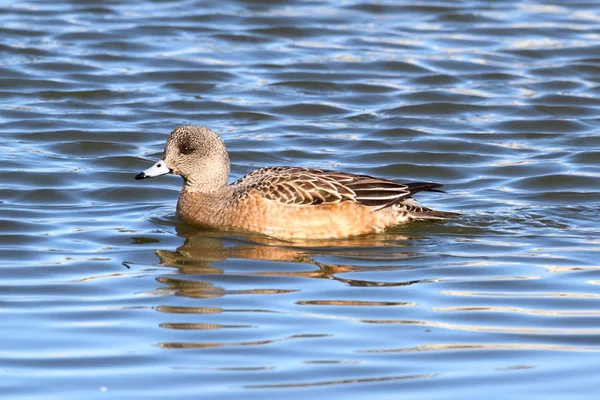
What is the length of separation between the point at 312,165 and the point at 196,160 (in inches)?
89.8

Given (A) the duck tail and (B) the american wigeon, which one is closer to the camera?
(B) the american wigeon

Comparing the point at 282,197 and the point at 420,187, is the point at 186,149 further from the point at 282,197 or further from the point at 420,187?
the point at 420,187

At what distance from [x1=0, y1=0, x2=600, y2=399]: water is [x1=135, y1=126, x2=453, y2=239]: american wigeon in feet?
0.54

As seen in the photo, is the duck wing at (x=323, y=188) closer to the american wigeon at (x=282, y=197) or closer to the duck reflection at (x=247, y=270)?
the american wigeon at (x=282, y=197)

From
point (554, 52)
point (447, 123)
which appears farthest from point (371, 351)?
point (554, 52)

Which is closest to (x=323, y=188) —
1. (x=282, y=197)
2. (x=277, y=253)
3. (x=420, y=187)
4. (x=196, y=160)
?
(x=282, y=197)

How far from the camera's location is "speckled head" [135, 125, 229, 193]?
1002cm

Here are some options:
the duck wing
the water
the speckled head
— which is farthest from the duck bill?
the duck wing

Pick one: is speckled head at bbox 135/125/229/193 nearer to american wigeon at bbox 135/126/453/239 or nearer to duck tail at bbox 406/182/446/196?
american wigeon at bbox 135/126/453/239

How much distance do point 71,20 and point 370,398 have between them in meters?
12.4

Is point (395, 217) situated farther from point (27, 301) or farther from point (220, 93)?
point (220, 93)

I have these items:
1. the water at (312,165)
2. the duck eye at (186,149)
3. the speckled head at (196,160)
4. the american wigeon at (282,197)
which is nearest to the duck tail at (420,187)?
the american wigeon at (282,197)

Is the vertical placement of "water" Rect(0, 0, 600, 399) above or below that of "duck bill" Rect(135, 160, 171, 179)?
below

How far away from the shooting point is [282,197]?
9.67 metres
